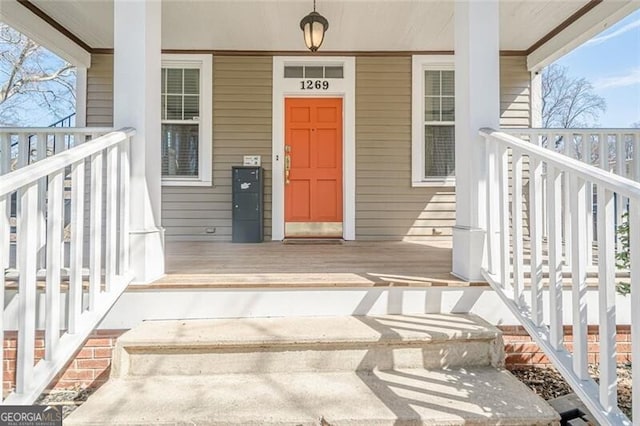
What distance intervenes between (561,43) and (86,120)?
233 inches

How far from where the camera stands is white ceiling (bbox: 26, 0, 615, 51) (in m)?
3.84

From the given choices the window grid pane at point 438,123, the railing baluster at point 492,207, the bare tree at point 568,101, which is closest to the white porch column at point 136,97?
the railing baluster at point 492,207

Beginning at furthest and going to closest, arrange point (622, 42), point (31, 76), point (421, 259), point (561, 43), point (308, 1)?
point (622, 42)
point (31, 76)
point (561, 43)
point (308, 1)
point (421, 259)

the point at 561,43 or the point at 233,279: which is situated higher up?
the point at 561,43

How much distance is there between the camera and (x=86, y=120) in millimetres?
4875

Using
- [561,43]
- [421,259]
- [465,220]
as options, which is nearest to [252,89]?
[421,259]

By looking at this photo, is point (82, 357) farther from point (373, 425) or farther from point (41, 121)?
point (41, 121)

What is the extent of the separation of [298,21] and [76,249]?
3.40 meters

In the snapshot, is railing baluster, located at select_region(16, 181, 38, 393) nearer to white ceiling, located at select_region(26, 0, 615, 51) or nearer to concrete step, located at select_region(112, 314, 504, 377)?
concrete step, located at select_region(112, 314, 504, 377)

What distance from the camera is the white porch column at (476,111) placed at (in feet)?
8.13

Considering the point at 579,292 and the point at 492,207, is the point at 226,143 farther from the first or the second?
the point at 579,292

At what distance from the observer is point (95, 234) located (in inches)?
79.8

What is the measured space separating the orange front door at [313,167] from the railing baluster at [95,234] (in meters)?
3.05

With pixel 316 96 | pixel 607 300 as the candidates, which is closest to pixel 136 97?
pixel 607 300
